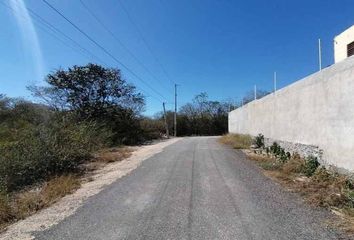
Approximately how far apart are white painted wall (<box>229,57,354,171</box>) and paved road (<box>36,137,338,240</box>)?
1.82 metres

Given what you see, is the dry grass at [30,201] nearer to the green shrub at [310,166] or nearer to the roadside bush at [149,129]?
the green shrub at [310,166]

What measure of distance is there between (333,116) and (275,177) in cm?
249

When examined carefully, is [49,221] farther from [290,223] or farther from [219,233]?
[290,223]

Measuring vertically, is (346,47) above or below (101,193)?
above

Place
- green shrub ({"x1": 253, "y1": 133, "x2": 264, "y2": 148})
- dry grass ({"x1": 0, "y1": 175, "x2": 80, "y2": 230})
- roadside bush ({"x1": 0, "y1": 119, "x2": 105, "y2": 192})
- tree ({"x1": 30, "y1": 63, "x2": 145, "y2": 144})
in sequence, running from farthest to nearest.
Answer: tree ({"x1": 30, "y1": 63, "x2": 145, "y2": 144}) → green shrub ({"x1": 253, "y1": 133, "x2": 264, "y2": 148}) → roadside bush ({"x1": 0, "y1": 119, "x2": 105, "y2": 192}) → dry grass ({"x1": 0, "y1": 175, "x2": 80, "y2": 230})

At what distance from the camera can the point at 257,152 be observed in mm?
19109

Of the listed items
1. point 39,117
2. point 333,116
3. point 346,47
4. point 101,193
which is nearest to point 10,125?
point 39,117

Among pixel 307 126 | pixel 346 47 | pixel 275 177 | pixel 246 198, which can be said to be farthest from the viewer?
pixel 346 47

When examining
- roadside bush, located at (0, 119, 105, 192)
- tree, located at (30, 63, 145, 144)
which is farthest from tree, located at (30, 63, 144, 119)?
roadside bush, located at (0, 119, 105, 192)

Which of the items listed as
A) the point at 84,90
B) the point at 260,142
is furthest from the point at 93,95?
the point at 260,142

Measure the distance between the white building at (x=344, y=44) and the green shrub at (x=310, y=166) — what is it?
1211cm

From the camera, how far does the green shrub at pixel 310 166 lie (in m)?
10.6

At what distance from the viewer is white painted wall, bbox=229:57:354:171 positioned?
28.1 feet

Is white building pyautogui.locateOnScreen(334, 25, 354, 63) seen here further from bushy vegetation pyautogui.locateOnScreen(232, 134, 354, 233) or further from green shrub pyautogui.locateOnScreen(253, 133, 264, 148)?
bushy vegetation pyautogui.locateOnScreen(232, 134, 354, 233)
